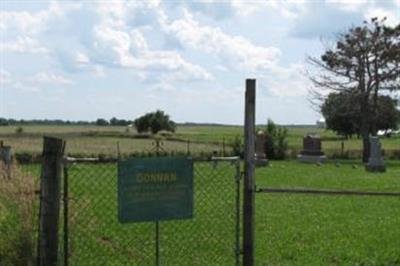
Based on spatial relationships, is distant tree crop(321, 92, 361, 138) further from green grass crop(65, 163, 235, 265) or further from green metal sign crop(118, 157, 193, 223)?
green metal sign crop(118, 157, 193, 223)

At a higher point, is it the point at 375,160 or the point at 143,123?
the point at 143,123

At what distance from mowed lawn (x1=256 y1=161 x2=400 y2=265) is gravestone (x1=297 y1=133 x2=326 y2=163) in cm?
2508

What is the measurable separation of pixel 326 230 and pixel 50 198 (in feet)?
26.6

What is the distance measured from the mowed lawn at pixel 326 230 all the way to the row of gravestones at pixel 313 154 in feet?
55.0

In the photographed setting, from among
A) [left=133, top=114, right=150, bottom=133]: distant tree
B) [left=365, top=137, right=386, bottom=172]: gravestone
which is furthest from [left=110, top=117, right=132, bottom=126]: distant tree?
[left=365, top=137, right=386, bottom=172]: gravestone

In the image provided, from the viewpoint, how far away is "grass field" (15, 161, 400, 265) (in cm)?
1025


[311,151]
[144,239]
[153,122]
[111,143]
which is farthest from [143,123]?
[144,239]

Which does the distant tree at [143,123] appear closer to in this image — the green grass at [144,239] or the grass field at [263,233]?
the grass field at [263,233]

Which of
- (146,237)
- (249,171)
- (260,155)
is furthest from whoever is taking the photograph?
(260,155)

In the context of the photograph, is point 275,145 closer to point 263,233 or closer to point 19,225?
point 263,233

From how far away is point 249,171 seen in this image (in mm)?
7633

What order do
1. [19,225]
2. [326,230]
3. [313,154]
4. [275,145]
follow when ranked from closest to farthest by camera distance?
1. [19,225]
2. [326,230]
3. [313,154]
4. [275,145]

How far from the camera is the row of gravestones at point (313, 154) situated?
37.3 metres

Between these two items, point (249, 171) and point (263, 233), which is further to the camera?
point (263, 233)
